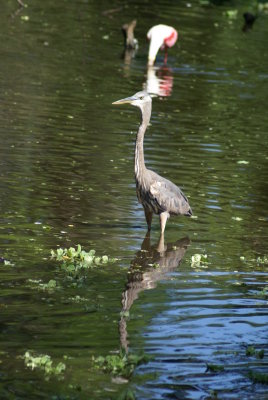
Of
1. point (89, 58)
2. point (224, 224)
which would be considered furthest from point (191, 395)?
point (89, 58)

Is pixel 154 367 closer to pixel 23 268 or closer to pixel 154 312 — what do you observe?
pixel 154 312

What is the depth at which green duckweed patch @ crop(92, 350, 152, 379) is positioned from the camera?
26.3ft

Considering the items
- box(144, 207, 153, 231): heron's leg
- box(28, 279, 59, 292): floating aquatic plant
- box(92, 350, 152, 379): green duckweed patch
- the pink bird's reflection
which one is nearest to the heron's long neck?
box(144, 207, 153, 231): heron's leg

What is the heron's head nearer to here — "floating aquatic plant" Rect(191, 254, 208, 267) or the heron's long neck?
the heron's long neck

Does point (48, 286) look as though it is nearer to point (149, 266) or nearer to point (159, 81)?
point (149, 266)

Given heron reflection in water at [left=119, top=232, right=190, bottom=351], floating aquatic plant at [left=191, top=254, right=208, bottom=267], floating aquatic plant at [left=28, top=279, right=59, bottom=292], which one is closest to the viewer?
floating aquatic plant at [left=28, top=279, right=59, bottom=292]

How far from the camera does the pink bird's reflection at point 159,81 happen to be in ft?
75.4

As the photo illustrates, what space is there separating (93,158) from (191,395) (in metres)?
8.90

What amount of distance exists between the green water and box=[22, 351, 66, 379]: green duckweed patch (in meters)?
0.05

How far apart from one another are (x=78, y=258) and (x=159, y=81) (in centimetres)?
1358

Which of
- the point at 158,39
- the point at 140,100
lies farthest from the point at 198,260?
the point at 158,39

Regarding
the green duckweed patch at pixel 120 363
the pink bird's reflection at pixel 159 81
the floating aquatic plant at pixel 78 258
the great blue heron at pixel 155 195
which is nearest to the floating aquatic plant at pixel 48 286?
the floating aquatic plant at pixel 78 258

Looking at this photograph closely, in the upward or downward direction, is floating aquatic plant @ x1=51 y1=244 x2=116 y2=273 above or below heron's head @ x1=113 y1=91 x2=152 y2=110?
below

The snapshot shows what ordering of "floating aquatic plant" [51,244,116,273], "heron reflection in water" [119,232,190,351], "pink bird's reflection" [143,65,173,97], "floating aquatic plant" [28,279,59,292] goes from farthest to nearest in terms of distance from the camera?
"pink bird's reflection" [143,65,173,97] → "floating aquatic plant" [51,244,116,273] → "heron reflection in water" [119,232,190,351] → "floating aquatic plant" [28,279,59,292]
